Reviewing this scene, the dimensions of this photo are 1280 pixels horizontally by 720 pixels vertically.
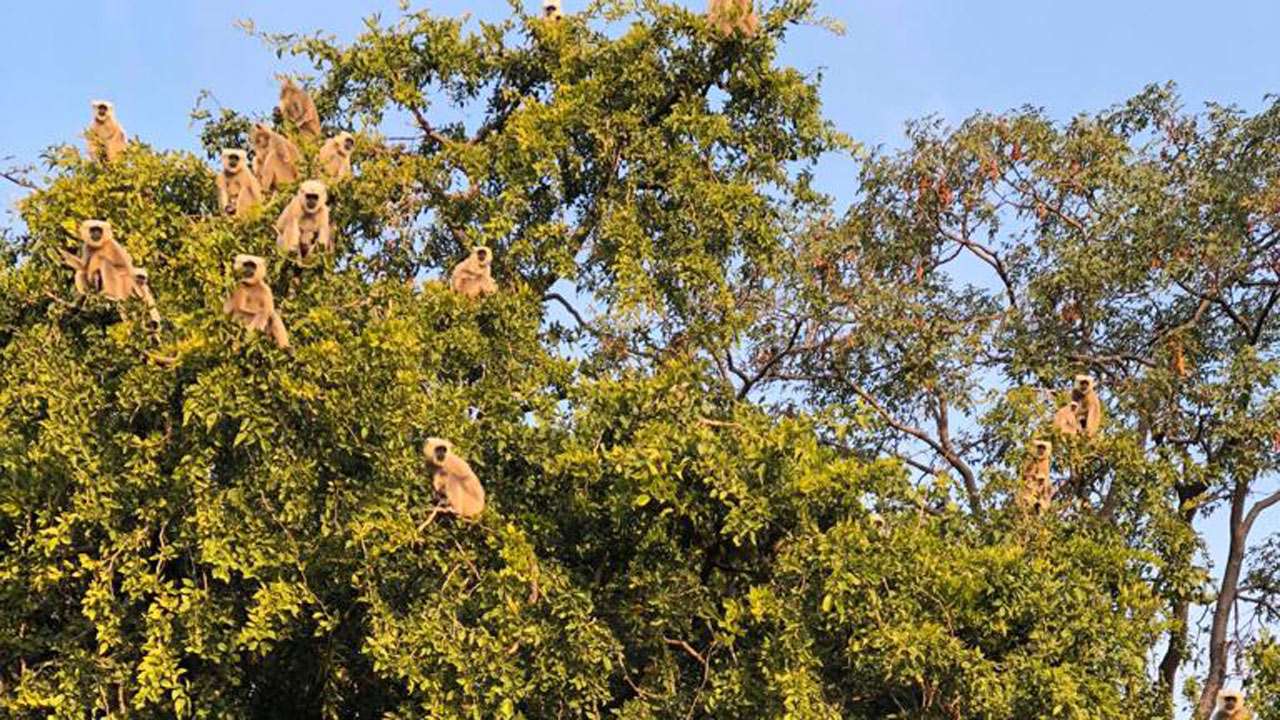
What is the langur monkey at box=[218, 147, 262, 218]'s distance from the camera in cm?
1153

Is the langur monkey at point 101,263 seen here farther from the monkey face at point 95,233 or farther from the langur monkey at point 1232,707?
the langur monkey at point 1232,707

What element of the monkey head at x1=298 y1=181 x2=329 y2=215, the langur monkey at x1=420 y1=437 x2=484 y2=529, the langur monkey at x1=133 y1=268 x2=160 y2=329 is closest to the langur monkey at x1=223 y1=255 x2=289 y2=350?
the langur monkey at x1=133 y1=268 x2=160 y2=329

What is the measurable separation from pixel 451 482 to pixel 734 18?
15.5 feet

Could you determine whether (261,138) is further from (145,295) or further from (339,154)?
(145,295)

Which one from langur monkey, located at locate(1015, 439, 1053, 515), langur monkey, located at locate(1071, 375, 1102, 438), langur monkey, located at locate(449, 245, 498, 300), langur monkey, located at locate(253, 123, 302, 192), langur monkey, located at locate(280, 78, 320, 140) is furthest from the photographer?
langur monkey, located at locate(280, 78, 320, 140)

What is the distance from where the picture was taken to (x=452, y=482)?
955cm

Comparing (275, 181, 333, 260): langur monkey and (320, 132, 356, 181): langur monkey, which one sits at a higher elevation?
(320, 132, 356, 181): langur monkey

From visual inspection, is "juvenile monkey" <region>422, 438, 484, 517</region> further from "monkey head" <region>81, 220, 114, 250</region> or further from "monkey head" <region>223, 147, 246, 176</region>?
"monkey head" <region>223, 147, 246, 176</region>

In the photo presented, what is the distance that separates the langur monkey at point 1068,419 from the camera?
12.5 meters

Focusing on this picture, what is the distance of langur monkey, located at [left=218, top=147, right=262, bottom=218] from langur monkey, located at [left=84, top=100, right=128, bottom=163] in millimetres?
729

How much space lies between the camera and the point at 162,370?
9.45 metres

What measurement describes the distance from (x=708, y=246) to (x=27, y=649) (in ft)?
18.4

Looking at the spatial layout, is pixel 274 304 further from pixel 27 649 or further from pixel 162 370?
pixel 27 649

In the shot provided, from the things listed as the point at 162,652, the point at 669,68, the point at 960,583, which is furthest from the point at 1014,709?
the point at 669,68
